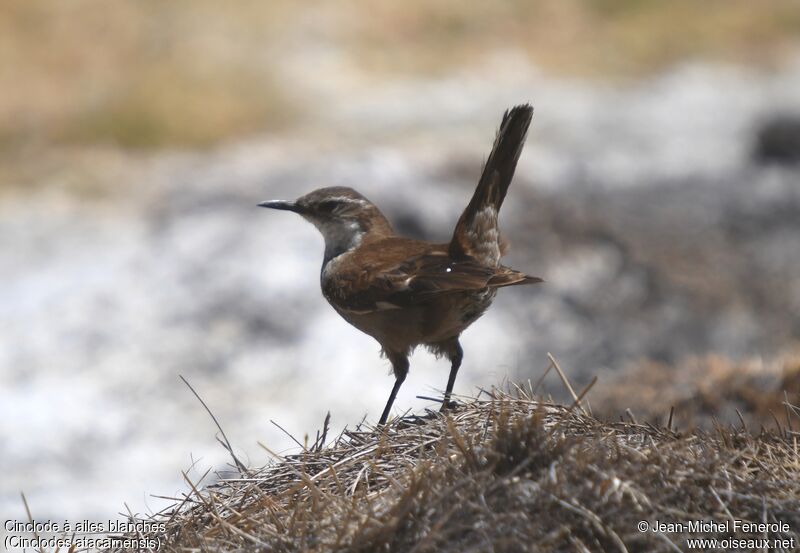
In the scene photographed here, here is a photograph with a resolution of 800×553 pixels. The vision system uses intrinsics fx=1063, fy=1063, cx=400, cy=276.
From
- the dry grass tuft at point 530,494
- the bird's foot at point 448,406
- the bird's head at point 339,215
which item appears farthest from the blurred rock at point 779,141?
the dry grass tuft at point 530,494

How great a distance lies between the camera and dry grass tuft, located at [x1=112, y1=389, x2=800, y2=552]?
2.86 metres

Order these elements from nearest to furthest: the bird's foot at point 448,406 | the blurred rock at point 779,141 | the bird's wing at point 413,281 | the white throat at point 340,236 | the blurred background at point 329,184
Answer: the bird's foot at point 448,406, the bird's wing at point 413,281, the white throat at point 340,236, the blurred background at point 329,184, the blurred rock at point 779,141

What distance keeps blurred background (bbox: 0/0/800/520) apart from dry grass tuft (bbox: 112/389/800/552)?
2775 mm

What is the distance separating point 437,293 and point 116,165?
9219 millimetres

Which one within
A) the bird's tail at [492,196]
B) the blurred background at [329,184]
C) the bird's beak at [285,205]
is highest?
the blurred background at [329,184]

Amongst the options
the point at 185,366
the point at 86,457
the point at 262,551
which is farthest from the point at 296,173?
the point at 262,551

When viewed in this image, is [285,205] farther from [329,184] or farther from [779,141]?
[779,141]

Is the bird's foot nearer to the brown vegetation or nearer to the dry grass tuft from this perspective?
the dry grass tuft

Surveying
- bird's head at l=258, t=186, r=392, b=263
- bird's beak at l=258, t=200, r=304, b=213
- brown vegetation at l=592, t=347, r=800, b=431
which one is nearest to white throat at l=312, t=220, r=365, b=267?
bird's head at l=258, t=186, r=392, b=263

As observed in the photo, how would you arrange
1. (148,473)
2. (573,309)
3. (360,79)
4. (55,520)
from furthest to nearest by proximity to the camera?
1. (360,79)
2. (573,309)
3. (148,473)
4. (55,520)

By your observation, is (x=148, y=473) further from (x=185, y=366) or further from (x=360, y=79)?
(x=360, y=79)

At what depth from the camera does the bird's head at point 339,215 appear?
5.74 metres

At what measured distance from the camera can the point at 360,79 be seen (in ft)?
50.5

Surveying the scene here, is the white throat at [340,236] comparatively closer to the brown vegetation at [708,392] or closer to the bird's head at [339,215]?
the bird's head at [339,215]
